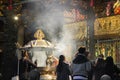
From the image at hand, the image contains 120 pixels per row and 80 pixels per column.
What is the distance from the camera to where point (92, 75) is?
37.4ft

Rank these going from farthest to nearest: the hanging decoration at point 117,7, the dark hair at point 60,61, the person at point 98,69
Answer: the hanging decoration at point 117,7 → the dark hair at point 60,61 → the person at point 98,69

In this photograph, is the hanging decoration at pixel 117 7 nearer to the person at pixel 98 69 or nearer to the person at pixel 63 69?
the person at pixel 63 69

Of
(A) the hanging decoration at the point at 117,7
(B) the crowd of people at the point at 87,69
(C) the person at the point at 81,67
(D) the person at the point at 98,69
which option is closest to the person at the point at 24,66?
(B) the crowd of people at the point at 87,69

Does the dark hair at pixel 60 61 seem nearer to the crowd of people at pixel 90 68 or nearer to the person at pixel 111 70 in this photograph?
the crowd of people at pixel 90 68

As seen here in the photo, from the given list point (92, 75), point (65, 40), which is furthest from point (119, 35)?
point (92, 75)

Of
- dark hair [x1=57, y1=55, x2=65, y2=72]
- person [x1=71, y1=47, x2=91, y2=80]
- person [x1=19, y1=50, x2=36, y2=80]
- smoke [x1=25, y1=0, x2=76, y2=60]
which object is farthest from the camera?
smoke [x1=25, y1=0, x2=76, y2=60]

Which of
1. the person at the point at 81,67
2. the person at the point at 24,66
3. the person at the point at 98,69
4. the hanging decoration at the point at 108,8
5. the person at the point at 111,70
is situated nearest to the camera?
the person at the point at 81,67

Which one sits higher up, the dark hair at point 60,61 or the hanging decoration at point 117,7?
the hanging decoration at point 117,7

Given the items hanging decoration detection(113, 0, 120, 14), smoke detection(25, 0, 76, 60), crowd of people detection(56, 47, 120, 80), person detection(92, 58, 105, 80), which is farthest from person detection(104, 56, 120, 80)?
smoke detection(25, 0, 76, 60)

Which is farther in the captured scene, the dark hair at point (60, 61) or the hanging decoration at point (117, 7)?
the hanging decoration at point (117, 7)

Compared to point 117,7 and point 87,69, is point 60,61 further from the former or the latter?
point 117,7

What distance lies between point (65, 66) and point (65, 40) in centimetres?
741

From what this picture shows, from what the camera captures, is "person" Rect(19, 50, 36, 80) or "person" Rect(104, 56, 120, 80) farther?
"person" Rect(19, 50, 36, 80)

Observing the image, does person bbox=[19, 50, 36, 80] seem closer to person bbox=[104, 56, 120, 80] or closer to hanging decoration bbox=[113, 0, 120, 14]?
person bbox=[104, 56, 120, 80]
